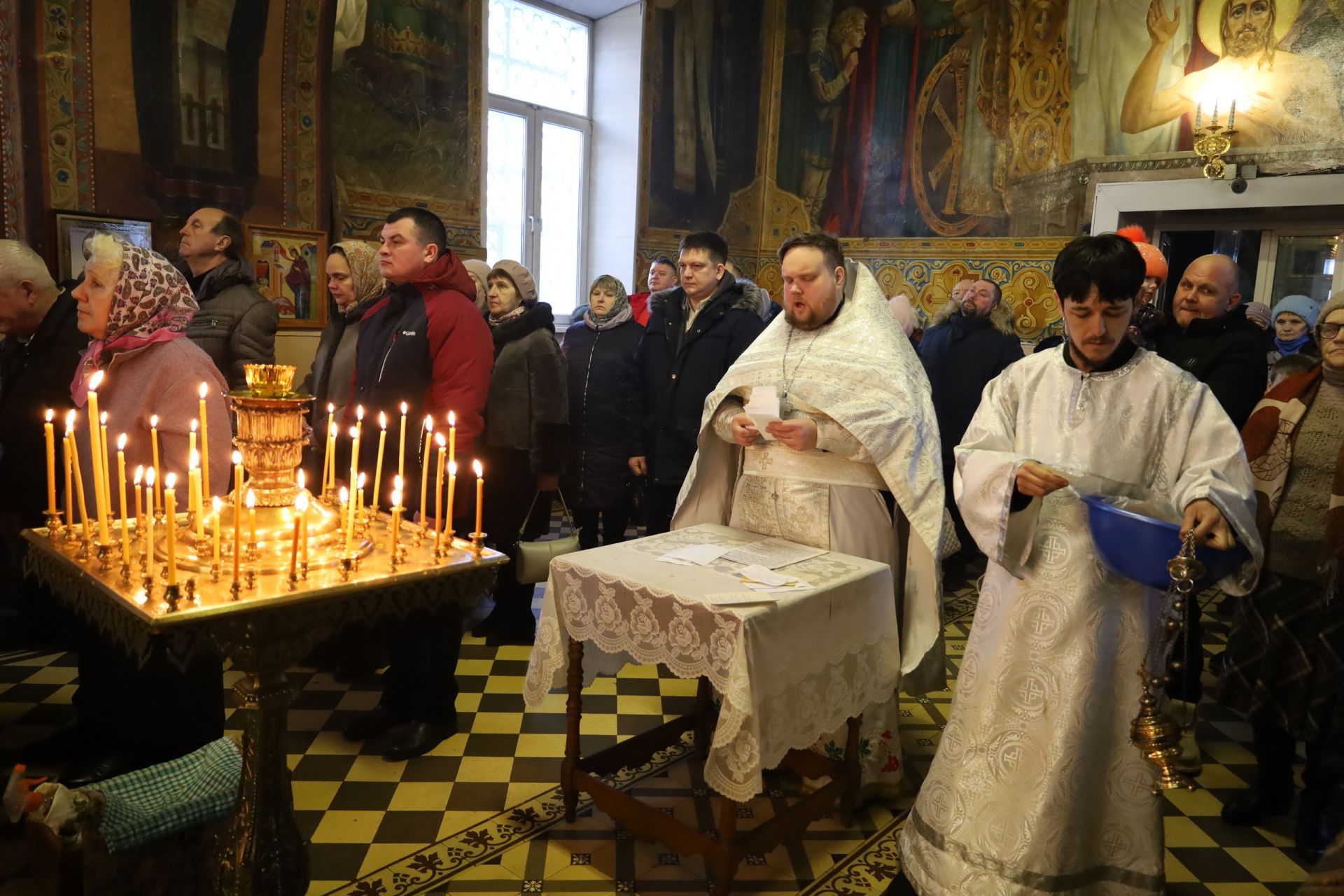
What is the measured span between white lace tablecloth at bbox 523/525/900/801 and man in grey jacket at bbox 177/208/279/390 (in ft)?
7.30

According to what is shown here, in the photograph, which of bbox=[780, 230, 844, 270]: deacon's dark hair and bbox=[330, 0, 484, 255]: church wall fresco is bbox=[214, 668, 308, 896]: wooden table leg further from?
bbox=[330, 0, 484, 255]: church wall fresco

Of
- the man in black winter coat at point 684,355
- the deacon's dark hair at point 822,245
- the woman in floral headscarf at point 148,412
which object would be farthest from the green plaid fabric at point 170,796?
the man in black winter coat at point 684,355

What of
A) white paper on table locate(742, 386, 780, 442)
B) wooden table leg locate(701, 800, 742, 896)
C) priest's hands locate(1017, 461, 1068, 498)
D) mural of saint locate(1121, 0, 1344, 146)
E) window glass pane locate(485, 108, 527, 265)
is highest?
mural of saint locate(1121, 0, 1344, 146)

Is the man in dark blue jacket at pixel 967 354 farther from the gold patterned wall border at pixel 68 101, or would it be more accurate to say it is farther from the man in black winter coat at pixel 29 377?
the gold patterned wall border at pixel 68 101

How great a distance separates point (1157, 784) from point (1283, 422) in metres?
1.80

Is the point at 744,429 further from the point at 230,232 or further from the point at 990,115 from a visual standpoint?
the point at 990,115

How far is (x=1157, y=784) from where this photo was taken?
2.01 meters

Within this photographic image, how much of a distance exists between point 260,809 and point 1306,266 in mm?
8745

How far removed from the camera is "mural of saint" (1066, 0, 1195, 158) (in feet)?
26.5

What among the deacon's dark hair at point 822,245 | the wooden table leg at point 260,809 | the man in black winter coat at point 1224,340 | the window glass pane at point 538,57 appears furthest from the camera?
the window glass pane at point 538,57

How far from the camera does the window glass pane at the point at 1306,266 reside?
762 centimetres

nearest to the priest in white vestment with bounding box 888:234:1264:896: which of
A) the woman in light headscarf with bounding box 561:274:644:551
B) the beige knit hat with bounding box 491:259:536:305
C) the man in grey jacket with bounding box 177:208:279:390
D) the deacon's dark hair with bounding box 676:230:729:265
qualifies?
the deacon's dark hair with bounding box 676:230:729:265

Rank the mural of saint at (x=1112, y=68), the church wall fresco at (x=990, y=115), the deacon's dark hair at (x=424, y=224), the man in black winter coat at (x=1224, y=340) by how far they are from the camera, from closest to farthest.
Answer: the deacon's dark hair at (x=424, y=224), the man in black winter coat at (x=1224, y=340), the church wall fresco at (x=990, y=115), the mural of saint at (x=1112, y=68)

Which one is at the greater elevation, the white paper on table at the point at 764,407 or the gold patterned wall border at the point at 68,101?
the gold patterned wall border at the point at 68,101
